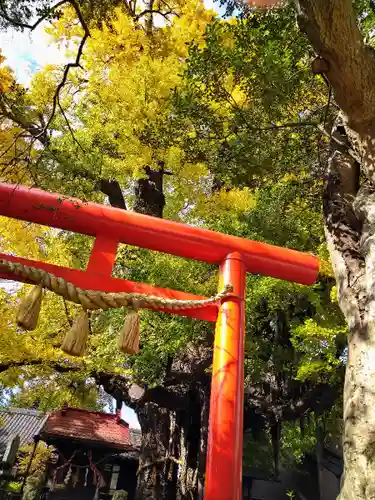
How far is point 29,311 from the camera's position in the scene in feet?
9.38

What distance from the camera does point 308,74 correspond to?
539 centimetres

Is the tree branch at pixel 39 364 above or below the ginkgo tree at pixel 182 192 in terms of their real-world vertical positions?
below

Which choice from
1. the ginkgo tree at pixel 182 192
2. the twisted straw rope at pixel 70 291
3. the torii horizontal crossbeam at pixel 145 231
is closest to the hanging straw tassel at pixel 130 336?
the twisted straw rope at pixel 70 291

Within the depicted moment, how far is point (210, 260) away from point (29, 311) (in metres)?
1.72

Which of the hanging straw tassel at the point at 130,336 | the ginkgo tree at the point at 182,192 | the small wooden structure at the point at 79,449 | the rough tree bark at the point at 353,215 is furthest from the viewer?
the small wooden structure at the point at 79,449

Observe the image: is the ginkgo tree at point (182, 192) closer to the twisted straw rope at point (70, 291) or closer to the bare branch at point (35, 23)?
the bare branch at point (35, 23)

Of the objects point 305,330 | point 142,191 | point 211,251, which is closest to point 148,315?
point 305,330

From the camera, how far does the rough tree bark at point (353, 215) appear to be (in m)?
2.63

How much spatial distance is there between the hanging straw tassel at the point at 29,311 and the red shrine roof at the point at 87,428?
10.5 meters

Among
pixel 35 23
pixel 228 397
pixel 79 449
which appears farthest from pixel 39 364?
pixel 35 23

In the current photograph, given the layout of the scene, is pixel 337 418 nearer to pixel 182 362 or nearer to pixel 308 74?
pixel 182 362

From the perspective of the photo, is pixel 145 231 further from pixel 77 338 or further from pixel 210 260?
pixel 77 338

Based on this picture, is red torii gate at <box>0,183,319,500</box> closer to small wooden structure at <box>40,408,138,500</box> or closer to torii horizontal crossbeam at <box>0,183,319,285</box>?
torii horizontal crossbeam at <box>0,183,319,285</box>

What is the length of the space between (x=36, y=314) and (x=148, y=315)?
5.23 metres
